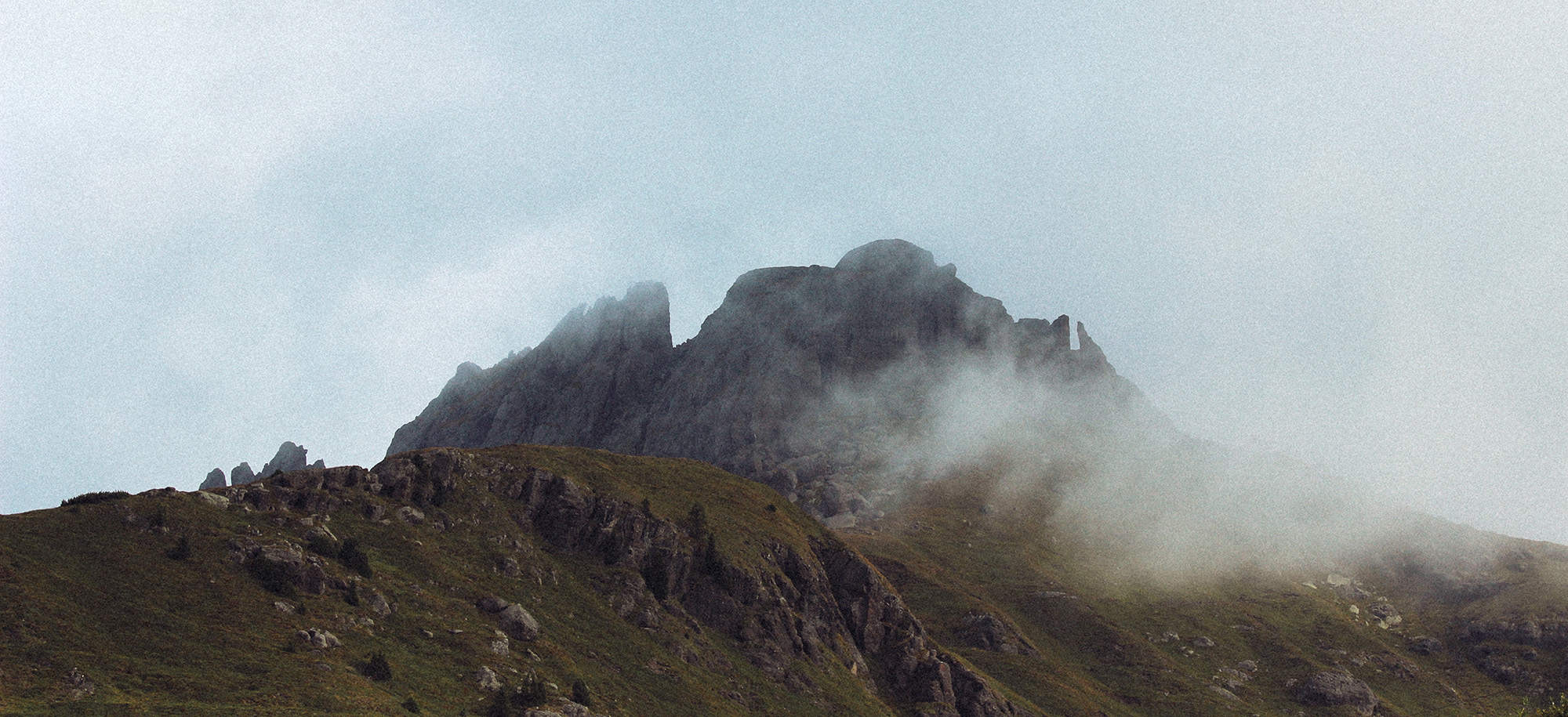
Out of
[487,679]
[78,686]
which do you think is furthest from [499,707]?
[78,686]

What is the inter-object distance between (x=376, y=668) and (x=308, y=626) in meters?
8.95

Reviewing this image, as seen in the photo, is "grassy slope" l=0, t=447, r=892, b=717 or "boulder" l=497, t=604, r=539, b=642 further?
"boulder" l=497, t=604, r=539, b=642

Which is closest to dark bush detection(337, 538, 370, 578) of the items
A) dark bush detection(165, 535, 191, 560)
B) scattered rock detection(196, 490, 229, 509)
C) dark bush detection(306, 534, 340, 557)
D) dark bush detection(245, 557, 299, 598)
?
dark bush detection(306, 534, 340, 557)

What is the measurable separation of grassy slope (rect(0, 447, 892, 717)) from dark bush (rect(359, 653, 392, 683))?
0.76m

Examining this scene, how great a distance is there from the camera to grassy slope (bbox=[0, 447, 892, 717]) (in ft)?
230

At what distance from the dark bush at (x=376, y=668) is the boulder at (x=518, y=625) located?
2206 centimetres

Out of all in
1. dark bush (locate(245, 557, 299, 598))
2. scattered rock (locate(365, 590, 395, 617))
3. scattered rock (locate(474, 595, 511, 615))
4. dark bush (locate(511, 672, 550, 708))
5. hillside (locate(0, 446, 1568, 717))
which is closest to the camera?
hillside (locate(0, 446, 1568, 717))

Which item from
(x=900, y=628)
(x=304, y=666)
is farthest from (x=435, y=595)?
(x=900, y=628)

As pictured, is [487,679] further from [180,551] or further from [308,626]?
[180,551]

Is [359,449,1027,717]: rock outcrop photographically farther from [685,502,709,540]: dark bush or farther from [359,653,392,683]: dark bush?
[359,653,392,683]: dark bush

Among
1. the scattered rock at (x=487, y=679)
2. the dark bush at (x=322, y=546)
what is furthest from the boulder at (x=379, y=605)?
the scattered rock at (x=487, y=679)

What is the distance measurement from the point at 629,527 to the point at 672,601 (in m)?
14.4

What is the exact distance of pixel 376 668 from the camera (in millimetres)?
85625

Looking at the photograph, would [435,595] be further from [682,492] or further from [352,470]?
[682,492]
